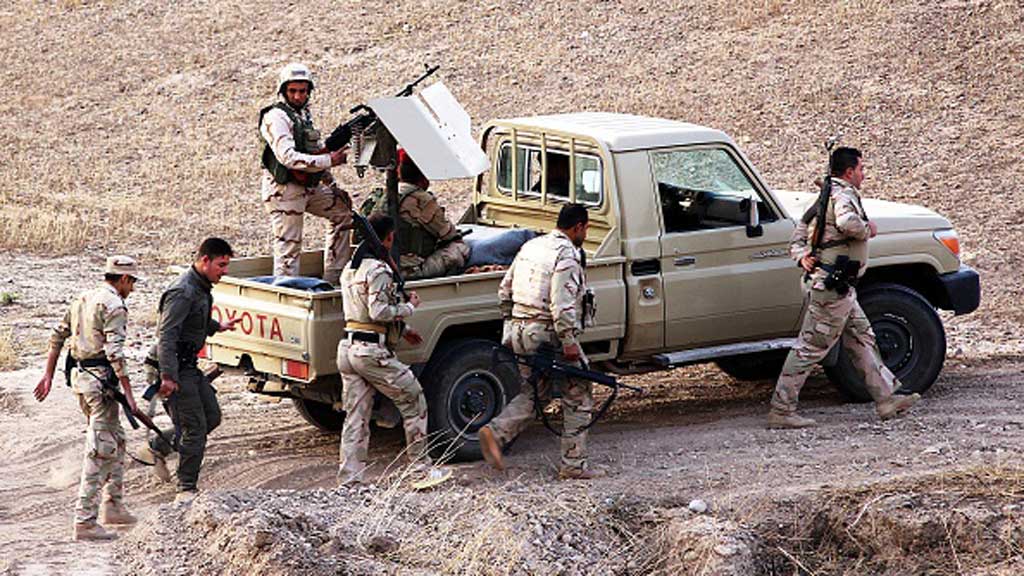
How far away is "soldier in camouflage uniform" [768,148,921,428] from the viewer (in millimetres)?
10008

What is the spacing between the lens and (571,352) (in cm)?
916

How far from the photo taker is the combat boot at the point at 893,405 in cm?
1028

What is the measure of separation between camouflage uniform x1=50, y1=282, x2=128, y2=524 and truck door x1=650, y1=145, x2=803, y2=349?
11.0 feet

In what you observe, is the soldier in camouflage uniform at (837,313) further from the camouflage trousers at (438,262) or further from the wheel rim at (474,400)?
the camouflage trousers at (438,262)

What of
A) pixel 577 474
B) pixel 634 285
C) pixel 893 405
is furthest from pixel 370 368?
pixel 893 405

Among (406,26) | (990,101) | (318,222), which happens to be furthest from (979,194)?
(406,26)

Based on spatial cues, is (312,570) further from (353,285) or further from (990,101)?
(990,101)

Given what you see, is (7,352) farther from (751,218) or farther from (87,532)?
(751,218)

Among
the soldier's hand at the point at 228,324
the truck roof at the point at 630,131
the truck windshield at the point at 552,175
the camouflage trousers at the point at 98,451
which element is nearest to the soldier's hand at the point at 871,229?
the truck roof at the point at 630,131

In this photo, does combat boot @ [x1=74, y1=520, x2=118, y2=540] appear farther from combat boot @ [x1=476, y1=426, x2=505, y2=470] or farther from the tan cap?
combat boot @ [x1=476, y1=426, x2=505, y2=470]

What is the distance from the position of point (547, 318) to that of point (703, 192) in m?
1.77

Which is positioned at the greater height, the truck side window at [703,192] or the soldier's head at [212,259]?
the truck side window at [703,192]

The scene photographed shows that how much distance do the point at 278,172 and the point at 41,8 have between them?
20.4 m

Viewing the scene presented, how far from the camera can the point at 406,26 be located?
2577 centimetres
